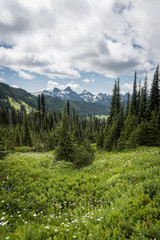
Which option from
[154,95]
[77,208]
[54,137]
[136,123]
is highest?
[154,95]

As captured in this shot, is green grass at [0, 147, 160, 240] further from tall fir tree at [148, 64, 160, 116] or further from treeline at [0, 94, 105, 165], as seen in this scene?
tall fir tree at [148, 64, 160, 116]

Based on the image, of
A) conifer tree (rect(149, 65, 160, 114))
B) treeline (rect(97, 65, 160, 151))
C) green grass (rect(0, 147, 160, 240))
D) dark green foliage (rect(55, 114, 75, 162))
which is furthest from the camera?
conifer tree (rect(149, 65, 160, 114))

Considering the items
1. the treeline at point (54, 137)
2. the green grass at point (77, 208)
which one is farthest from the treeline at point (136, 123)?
the green grass at point (77, 208)

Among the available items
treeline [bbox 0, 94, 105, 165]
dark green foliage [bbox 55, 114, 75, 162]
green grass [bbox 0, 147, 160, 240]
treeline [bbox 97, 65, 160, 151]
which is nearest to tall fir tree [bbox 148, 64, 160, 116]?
treeline [bbox 97, 65, 160, 151]

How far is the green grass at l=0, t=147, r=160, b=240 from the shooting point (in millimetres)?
3766

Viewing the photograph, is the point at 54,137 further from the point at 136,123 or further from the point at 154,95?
the point at 154,95

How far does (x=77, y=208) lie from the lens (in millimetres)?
5773

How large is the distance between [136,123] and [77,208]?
100 ft

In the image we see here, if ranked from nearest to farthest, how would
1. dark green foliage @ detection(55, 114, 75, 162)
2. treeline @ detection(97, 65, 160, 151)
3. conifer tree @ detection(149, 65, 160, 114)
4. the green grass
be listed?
the green grass, dark green foliage @ detection(55, 114, 75, 162), treeline @ detection(97, 65, 160, 151), conifer tree @ detection(149, 65, 160, 114)

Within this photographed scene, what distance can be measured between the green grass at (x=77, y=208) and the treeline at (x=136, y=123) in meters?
15.0

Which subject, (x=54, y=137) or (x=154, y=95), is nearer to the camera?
(x=154, y=95)

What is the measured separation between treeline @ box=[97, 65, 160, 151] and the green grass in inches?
591

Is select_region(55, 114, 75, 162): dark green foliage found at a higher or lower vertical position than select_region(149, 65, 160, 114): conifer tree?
lower

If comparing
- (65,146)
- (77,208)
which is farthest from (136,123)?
(77,208)
